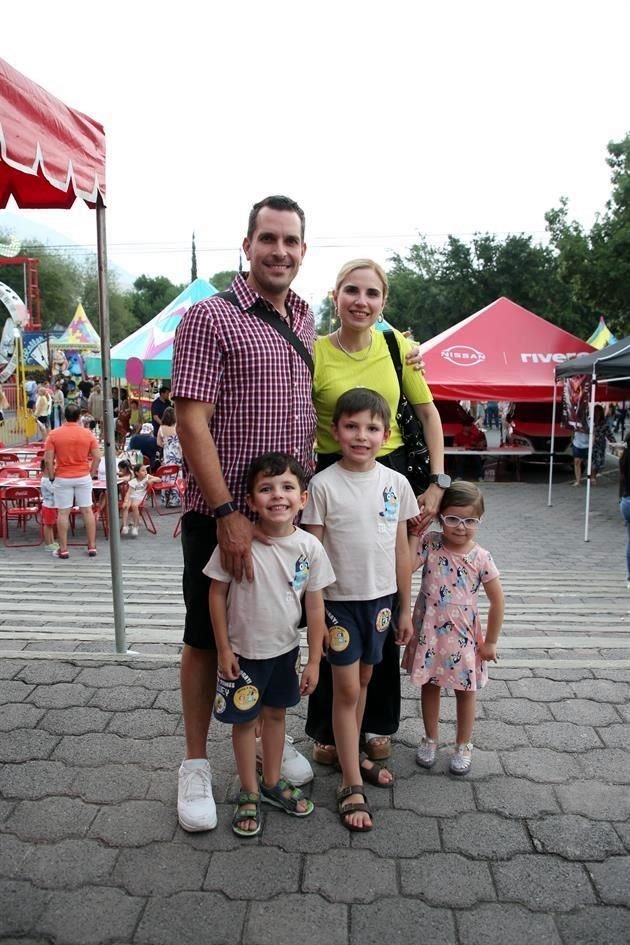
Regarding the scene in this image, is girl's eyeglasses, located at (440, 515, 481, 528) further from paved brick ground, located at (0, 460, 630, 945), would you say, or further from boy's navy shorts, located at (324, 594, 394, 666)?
paved brick ground, located at (0, 460, 630, 945)

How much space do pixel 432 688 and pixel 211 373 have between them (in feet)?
4.72

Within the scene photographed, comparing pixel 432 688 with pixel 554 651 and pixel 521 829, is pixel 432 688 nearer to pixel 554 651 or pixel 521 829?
pixel 521 829

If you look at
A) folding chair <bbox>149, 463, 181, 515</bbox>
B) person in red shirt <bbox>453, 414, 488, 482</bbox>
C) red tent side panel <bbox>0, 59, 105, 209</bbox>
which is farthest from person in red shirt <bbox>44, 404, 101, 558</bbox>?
person in red shirt <bbox>453, 414, 488, 482</bbox>

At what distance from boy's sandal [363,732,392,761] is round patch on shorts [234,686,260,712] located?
681 mm

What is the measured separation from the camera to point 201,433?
226 centimetres

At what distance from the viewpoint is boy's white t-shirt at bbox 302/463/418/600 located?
243 centimetres

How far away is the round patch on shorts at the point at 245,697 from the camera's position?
231 cm

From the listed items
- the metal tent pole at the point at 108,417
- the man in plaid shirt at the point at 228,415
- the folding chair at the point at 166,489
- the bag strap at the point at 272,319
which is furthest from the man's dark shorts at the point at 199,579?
the folding chair at the point at 166,489

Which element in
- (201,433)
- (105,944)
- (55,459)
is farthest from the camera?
(55,459)

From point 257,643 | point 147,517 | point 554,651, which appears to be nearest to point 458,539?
point 257,643

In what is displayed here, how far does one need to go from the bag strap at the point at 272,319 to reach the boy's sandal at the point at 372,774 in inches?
57.8

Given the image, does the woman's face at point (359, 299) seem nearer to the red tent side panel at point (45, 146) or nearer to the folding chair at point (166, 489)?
the red tent side panel at point (45, 146)

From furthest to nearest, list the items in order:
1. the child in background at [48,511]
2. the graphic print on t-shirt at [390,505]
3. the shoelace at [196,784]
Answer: the child in background at [48,511]
the graphic print on t-shirt at [390,505]
the shoelace at [196,784]

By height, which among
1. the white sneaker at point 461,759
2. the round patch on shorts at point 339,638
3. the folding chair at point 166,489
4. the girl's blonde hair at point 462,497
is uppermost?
the girl's blonde hair at point 462,497
